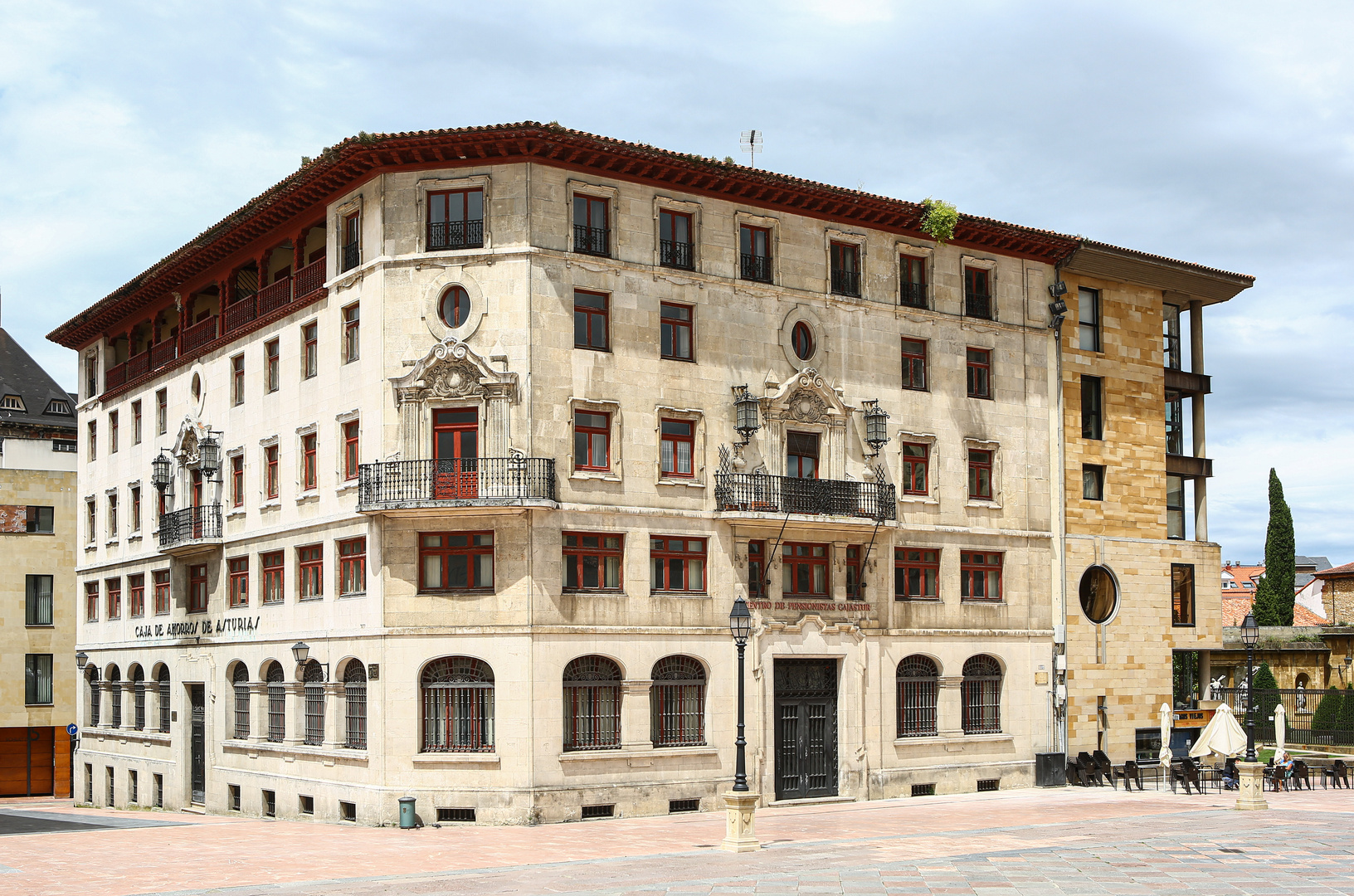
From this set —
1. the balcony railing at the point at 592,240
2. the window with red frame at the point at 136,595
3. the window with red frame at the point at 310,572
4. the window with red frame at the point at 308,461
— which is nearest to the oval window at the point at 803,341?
the balcony railing at the point at 592,240

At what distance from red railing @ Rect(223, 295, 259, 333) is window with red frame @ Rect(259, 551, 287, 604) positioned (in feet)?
23.4

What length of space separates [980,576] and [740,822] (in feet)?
54.4

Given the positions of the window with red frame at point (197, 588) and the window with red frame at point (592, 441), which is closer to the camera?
the window with red frame at point (592, 441)

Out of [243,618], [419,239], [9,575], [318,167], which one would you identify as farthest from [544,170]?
[9,575]

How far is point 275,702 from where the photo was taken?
130 feet

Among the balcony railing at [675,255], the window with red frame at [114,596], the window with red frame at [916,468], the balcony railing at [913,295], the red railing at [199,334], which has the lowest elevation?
the window with red frame at [114,596]

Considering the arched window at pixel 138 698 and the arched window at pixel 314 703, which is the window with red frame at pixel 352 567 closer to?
the arched window at pixel 314 703

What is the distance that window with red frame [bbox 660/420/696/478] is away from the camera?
35.5 metres

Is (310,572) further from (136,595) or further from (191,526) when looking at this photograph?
(136,595)

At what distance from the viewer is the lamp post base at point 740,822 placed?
1040 inches

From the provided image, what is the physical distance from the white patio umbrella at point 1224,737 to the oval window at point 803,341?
1350 cm

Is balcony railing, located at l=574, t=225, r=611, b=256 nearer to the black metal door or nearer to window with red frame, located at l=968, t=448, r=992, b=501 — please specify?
window with red frame, located at l=968, t=448, r=992, b=501

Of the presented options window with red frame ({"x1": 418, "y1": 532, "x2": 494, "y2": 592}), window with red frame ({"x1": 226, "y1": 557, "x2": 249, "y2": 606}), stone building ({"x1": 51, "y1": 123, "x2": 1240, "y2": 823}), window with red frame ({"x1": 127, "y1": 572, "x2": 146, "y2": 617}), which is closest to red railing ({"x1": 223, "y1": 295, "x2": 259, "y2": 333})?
stone building ({"x1": 51, "y1": 123, "x2": 1240, "y2": 823})

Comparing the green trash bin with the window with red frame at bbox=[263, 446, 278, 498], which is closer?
the green trash bin
